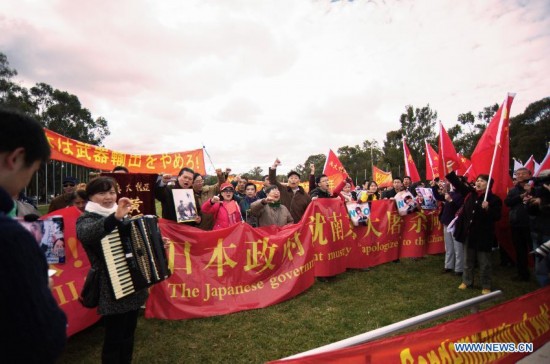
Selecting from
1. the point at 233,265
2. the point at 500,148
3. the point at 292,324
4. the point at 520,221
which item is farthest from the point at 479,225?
the point at 233,265

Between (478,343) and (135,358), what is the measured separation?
337cm

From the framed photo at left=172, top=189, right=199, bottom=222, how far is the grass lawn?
Answer: 57.8 inches

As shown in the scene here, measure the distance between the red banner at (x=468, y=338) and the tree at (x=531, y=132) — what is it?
1900 inches

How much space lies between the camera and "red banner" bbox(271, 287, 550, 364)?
1595mm

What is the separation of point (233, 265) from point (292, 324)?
123 centimetres

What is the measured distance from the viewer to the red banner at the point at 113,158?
6059mm

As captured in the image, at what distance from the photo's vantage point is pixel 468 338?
2.05 metres

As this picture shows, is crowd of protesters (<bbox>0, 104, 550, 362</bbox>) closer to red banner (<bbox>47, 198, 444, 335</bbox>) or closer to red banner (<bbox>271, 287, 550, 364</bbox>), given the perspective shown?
red banner (<bbox>47, 198, 444, 335</bbox>)

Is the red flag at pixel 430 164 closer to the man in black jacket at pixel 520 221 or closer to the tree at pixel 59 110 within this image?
the man in black jacket at pixel 520 221

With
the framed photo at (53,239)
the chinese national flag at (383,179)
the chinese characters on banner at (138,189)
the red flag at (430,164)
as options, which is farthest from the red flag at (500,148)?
the chinese national flag at (383,179)

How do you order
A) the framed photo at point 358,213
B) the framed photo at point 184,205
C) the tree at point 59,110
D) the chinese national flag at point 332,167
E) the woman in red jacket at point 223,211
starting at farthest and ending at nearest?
the tree at point 59,110
the chinese national flag at point 332,167
the framed photo at point 358,213
the woman in red jacket at point 223,211
the framed photo at point 184,205

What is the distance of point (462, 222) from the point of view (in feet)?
18.3

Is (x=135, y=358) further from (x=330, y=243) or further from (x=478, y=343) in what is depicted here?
(x=330, y=243)

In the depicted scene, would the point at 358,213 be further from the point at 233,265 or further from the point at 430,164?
the point at 430,164
